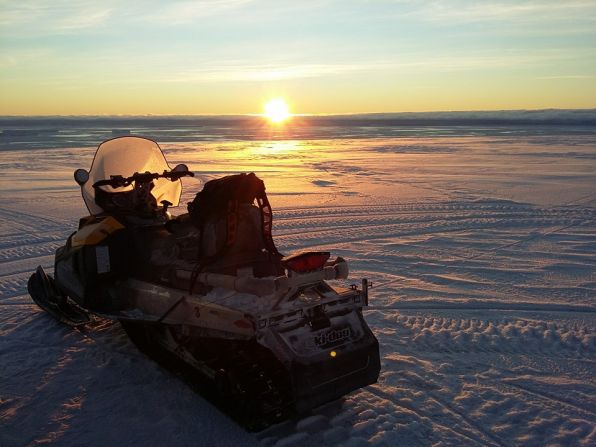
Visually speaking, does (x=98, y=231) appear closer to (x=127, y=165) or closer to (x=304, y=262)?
(x=127, y=165)

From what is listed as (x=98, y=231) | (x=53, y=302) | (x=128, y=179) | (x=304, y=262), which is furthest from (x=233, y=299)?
(x=53, y=302)

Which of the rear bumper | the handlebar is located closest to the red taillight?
the rear bumper

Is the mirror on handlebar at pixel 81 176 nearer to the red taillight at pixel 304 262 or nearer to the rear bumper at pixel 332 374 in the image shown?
the red taillight at pixel 304 262

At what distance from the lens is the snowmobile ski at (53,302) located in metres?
5.12

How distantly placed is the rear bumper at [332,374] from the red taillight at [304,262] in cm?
56

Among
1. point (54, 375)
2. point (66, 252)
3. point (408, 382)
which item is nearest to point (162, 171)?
point (66, 252)

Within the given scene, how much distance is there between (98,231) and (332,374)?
7.82ft

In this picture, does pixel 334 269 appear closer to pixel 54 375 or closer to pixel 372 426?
pixel 372 426

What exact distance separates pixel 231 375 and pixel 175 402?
0.63 m

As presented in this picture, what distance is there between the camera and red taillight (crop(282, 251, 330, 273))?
348 cm

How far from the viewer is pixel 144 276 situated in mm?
4461

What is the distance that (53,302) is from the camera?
536 cm

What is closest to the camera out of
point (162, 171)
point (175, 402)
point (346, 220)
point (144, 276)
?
point (175, 402)

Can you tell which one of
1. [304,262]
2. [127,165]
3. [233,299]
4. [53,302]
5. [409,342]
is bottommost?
[409,342]
